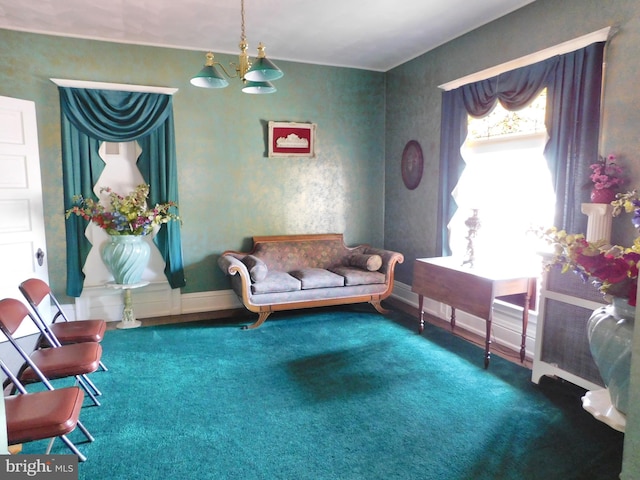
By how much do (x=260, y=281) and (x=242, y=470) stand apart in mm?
2300

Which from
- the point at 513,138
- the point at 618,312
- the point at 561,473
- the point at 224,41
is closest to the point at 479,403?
the point at 561,473

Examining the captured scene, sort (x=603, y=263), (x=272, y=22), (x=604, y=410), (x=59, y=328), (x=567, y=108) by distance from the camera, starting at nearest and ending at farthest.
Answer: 1. (x=604, y=410)
2. (x=603, y=263)
3. (x=59, y=328)
4. (x=567, y=108)
5. (x=272, y=22)

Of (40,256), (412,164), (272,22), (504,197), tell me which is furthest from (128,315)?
(504,197)

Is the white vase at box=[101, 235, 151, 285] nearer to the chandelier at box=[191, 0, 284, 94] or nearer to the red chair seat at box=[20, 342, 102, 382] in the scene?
the red chair seat at box=[20, 342, 102, 382]

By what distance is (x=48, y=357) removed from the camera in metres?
2.49

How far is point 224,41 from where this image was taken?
4.41m

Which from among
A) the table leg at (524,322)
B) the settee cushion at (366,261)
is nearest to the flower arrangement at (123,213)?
the settee cushion at (366,261)

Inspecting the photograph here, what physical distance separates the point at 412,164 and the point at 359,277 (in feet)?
5.09

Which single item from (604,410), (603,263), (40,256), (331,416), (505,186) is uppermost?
(505,186)

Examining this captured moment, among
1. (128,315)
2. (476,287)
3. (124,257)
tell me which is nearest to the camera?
(476,287)

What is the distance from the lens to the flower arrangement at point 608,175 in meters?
2.80

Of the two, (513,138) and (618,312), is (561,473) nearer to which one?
(618,312)

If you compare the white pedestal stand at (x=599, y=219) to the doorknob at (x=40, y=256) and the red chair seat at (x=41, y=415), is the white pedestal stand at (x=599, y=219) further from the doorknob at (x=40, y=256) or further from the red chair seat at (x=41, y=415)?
the doorknob at (x=40, y=256)

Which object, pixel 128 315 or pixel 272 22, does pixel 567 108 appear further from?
pixel 128 315
